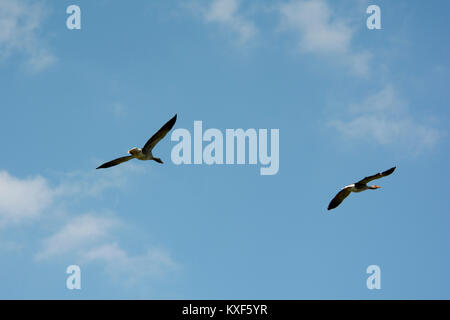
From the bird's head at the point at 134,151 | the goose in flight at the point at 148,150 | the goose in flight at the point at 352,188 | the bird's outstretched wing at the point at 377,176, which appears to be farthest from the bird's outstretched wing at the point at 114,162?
the bird's outstretched wing at the point at 377,176

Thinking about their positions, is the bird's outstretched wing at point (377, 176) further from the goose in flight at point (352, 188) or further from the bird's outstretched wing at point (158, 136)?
the bird's outstretched wing at point (158, 136)

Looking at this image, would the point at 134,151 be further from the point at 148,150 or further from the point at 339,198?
the point at 339,198

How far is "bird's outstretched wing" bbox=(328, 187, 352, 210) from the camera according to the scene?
3650 centimetres

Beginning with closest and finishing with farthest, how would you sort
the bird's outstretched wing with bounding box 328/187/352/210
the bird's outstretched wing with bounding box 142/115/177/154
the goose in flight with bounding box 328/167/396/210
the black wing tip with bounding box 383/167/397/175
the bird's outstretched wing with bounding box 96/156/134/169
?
the black wing tip with bounding box 383/167/397/175 < the bird's outstretched wing with bounding box 142/115/177/154 < the goose in flight with bounding box 328/167/396/210 < the bird's outstretched wing with bounding box 96/156/134/169 < the bird's outstretched wing with bounding box 328/187/352/210

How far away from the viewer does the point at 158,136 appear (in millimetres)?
34469

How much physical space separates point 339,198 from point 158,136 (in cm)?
1102

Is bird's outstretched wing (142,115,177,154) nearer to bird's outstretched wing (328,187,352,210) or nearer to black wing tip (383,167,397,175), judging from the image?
bird's outstretched wing (328,187,352,210)

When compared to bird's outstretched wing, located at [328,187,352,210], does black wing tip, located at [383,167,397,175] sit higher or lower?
higher

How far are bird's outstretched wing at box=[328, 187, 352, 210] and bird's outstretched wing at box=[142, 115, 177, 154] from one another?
10283mm

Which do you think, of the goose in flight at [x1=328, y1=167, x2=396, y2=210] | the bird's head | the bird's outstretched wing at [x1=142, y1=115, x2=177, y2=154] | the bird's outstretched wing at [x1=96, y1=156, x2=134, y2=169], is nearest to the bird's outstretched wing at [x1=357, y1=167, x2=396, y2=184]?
the goose in flight at [x1=328, y1=167, x2=396, y2=210]

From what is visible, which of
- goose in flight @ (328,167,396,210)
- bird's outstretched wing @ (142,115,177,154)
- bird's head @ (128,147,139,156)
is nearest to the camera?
bird's outstretched wing @ (142,115,177,154)
